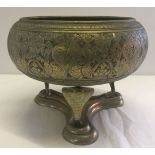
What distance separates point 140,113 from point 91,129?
0.84 ft

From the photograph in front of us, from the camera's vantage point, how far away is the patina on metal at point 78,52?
756mm

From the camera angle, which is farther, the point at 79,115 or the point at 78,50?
the point at 79,115

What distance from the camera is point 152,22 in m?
1.54

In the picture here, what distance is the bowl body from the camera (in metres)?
0.75

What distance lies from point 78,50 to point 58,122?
34 cm

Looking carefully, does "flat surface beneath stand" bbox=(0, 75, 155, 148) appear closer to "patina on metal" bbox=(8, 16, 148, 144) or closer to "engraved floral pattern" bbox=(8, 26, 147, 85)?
"patina on metal" bbox=(8, 16, 148, 144)

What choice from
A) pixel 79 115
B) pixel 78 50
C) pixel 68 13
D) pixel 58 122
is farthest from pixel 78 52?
pixel 68 13

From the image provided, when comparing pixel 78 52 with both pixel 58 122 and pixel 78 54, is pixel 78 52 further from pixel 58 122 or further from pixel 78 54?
pixel 58 122

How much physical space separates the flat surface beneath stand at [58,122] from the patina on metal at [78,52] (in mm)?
67

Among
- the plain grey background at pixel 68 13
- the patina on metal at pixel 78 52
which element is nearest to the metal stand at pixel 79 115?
the patina on metal at pixel 78 52

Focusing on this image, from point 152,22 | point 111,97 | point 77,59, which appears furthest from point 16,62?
point 152,22

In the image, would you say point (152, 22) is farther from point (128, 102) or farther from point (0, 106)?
point (0, 106)

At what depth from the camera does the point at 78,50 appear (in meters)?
0.75

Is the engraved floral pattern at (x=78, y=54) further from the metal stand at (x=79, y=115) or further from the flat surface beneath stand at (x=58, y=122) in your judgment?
the flat surface beneath stand at (x=58, y=122)
